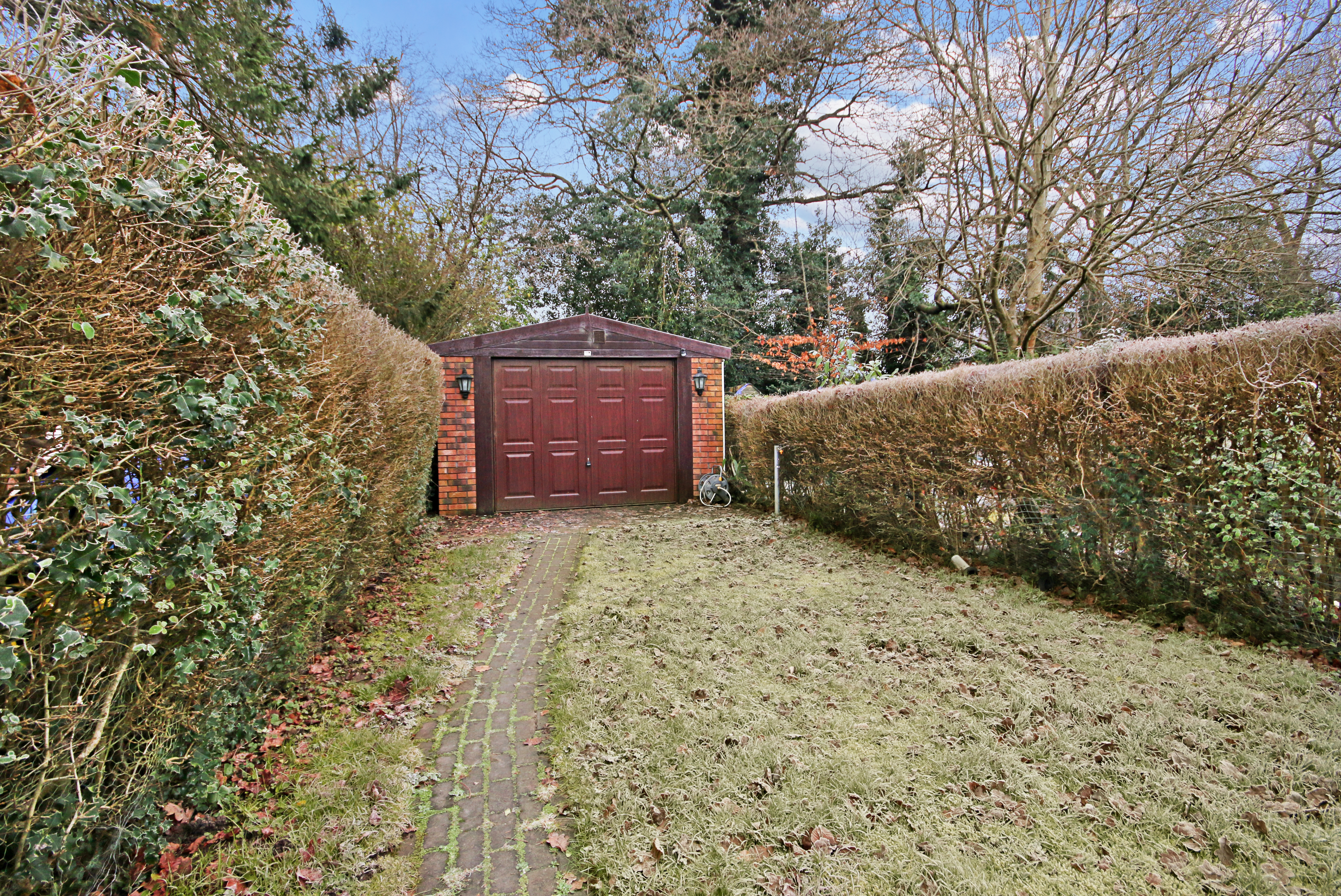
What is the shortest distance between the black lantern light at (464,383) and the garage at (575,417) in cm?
1

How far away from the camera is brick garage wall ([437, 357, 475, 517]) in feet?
31.4

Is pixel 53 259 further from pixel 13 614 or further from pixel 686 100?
pixel 686 100

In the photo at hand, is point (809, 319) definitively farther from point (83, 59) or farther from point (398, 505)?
point (83, 59)

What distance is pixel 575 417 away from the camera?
10.1 meters

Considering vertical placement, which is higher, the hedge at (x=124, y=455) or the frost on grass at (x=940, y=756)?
the hedge at (x=124, y=455)

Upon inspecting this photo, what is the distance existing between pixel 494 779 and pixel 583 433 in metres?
7.80

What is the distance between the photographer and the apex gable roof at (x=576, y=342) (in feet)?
31.8

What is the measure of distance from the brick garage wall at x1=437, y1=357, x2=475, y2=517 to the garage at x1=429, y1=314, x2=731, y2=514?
1 centimetres

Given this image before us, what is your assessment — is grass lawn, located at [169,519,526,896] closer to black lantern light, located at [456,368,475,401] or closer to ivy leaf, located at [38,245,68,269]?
ivy leaf, located at [38,245,68,269]

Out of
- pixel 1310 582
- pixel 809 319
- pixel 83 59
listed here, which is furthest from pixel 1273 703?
pixel 809 319

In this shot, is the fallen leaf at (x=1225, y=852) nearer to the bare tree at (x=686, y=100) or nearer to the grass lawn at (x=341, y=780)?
the grass lawn at (x=341, y=780)

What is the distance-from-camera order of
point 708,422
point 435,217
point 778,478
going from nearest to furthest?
point 778,478 < point 708,422 < point 435,217

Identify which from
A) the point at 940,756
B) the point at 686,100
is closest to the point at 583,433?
the point at 940,756

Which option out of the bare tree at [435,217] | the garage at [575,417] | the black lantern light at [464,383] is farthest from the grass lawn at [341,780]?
the bare tree at [435,217]
